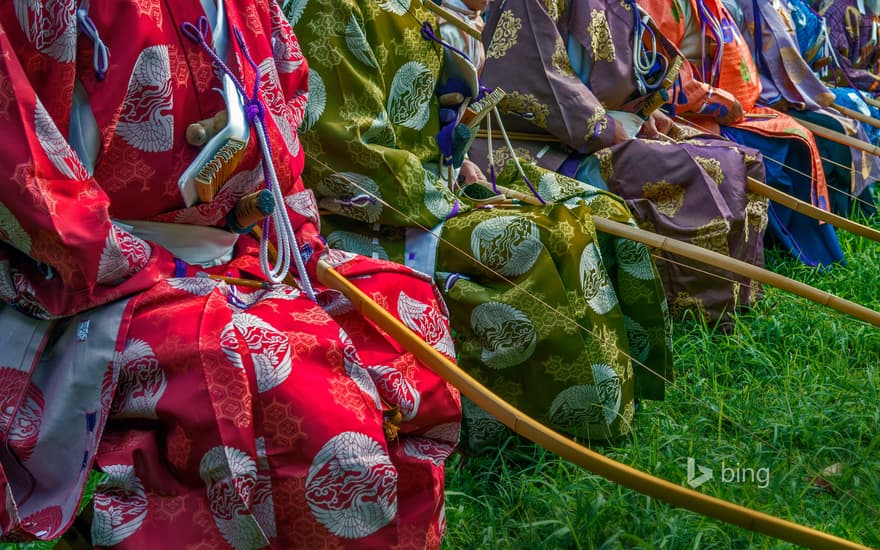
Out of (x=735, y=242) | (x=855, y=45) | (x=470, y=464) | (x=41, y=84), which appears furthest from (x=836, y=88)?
(x=41, y=84)

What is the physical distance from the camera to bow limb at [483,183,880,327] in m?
2.47

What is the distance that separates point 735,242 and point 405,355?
2.03m

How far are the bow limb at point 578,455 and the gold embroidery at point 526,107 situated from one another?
1.66 meters

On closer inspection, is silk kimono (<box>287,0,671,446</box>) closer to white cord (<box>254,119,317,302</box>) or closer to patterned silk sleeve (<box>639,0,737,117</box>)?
white cord (<box>254,119,317,302</box>)

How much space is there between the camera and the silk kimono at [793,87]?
4762 millimetres

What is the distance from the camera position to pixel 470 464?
2549mm

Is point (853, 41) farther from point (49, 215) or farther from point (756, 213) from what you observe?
point (49, 215)

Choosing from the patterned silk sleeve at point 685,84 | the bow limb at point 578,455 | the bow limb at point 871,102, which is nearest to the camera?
the bow limb at point 578,455

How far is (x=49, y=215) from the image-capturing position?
1.47 metres

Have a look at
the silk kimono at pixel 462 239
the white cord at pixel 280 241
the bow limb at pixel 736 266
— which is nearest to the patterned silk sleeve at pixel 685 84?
the bow limb at pixel 736 266

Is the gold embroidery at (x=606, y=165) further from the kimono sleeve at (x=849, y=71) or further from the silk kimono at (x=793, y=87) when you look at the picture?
the kimono sleeve at (x=849, y=71)

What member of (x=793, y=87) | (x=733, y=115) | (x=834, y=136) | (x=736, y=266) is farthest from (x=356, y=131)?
(x=793, y=87)

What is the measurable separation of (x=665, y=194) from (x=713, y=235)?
212 millimetres

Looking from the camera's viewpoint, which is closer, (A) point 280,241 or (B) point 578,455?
(B) point 578,455
